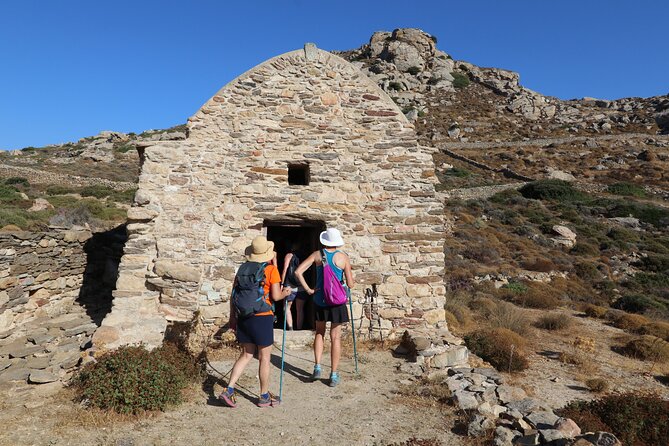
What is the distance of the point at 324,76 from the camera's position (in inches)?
293

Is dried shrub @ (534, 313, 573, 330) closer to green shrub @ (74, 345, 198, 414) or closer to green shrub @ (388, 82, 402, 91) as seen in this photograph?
green shrub @ (74, 345, 198, 414)

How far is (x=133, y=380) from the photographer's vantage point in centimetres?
431

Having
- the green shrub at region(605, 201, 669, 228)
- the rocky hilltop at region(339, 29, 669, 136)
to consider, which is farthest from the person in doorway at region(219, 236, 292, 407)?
the rocky hilltop at region(339, 29, 669, 136)

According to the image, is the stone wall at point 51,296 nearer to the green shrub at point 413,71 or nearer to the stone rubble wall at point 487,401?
the stone rubble wall at point 487,401

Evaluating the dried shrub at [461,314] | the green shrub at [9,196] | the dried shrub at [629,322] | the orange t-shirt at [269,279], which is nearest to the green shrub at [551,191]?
the dried shrub at [629,322]

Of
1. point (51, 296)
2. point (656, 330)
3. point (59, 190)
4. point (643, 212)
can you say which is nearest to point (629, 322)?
point (656, 330)

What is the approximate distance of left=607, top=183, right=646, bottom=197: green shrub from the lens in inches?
1337

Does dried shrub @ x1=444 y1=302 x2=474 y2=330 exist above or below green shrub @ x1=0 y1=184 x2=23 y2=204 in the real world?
below

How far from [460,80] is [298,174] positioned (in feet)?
206

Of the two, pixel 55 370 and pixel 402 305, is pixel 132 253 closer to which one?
pixel 55 370

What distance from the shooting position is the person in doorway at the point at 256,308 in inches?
165

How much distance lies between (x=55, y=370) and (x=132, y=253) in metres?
1.97

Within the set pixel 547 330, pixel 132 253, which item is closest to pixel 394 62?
pixel 547 330

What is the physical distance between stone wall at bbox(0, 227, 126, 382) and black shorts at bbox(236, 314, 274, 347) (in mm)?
2663
